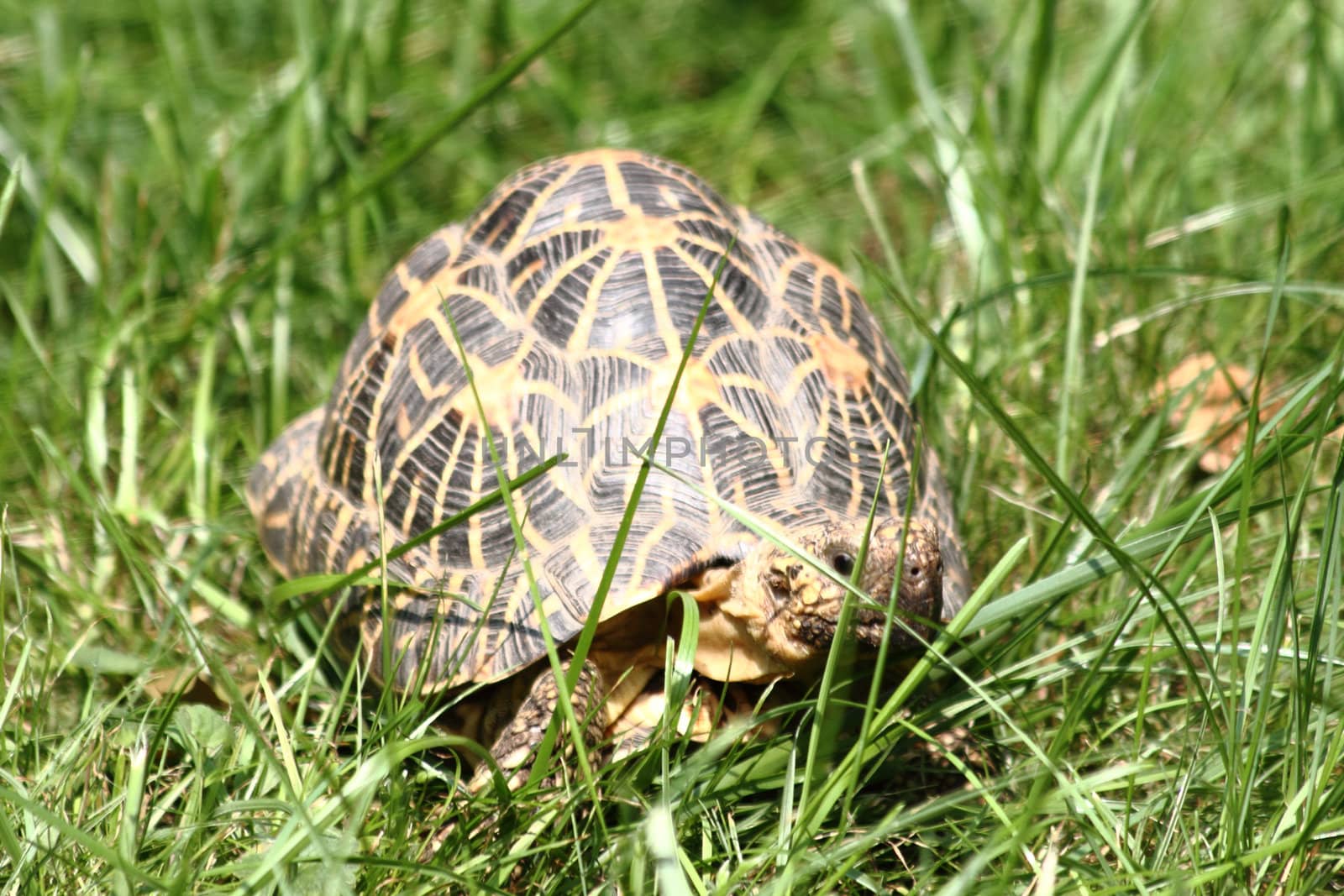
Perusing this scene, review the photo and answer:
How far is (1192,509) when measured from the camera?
106 inches

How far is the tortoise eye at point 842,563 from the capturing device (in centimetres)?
247

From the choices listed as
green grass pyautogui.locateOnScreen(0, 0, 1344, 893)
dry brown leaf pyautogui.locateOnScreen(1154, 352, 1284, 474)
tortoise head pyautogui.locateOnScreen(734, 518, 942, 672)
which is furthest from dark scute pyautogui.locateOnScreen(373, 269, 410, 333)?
dry brown leaf pyautogui.locateOnScreen(1154, 352, 1284, 474)

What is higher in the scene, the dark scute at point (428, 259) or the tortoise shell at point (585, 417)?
the dark scute at point (428, 259)

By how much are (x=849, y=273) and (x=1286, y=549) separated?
2.61 metres

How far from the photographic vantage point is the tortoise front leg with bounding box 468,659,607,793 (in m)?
2.63

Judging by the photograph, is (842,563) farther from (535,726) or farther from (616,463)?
(535,726)

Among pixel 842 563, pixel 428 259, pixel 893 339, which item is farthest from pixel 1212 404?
pixel 428 259

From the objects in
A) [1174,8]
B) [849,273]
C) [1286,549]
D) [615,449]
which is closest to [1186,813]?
[1286,549]

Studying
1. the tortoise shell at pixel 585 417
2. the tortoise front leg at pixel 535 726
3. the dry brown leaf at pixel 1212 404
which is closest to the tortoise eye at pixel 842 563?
the tortoise shell at pixel 585 417

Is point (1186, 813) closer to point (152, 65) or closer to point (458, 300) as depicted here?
point (458, 300)

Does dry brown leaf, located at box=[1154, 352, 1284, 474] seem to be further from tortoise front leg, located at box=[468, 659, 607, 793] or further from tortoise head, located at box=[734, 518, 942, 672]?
tortoise front leg, located at box=[468, 659, 607, 793]

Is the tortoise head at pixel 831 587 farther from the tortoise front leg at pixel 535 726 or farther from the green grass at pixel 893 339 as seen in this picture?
the tortoise front leg at pixel 535 726

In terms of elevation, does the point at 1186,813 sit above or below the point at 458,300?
below

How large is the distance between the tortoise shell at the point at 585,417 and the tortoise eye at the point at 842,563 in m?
0.20
